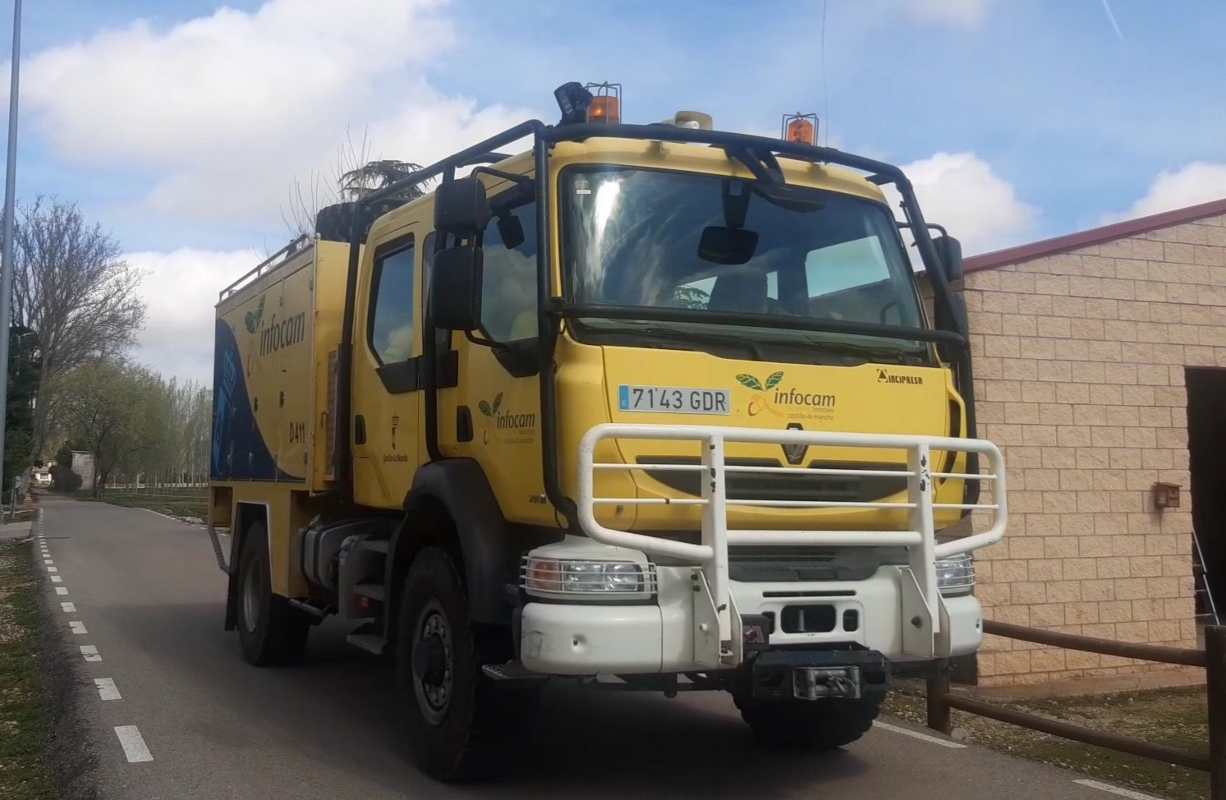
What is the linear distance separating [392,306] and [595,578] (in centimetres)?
272

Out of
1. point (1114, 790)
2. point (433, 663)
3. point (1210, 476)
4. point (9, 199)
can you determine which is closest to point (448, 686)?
point (433, 663)

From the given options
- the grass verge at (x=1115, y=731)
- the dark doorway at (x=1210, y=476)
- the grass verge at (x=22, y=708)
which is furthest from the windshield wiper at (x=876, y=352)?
the dark doorway at (x=1210, y=476)

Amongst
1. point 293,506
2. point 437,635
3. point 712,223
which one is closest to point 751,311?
point 712,223

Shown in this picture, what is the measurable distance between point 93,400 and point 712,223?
6235 cm

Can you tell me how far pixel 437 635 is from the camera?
221 inches

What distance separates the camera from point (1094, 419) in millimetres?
9531

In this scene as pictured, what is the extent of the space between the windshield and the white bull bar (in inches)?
22.1

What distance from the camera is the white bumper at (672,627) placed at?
14.6 feet

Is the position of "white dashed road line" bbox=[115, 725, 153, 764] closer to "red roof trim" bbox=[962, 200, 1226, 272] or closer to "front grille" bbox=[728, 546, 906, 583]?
"front grille" bbox=[728, 546, 906, 583]

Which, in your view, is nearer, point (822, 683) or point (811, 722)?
point (822, 683)

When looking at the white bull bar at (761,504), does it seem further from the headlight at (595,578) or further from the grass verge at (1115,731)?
the grass verge at (1115,731)

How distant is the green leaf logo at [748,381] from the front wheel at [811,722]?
191cm

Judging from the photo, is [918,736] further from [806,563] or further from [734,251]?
[734,251]

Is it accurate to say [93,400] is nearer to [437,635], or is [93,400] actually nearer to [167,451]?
[167,451]
